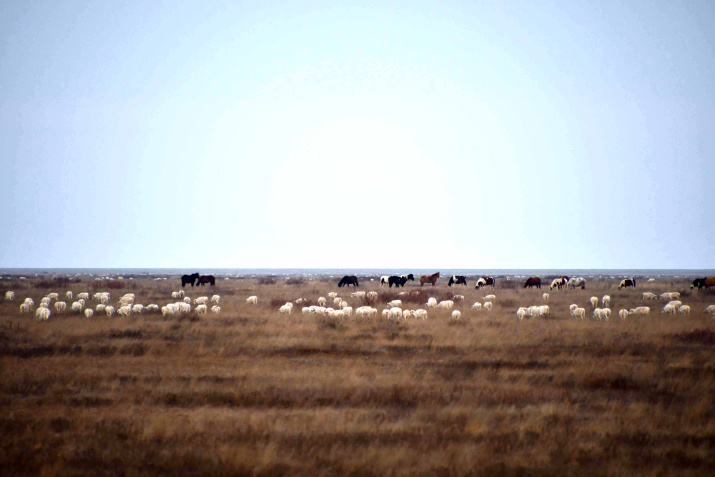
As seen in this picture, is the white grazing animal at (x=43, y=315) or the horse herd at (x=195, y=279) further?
the horse herd at (x=195, y=279)

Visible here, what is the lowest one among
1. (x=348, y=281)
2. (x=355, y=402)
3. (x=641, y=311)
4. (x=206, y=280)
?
(x=355, y=402)

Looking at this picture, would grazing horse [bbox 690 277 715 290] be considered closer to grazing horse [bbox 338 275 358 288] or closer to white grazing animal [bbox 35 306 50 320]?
grazing horse [bbox 338 275 358 288]

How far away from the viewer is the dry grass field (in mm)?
7309

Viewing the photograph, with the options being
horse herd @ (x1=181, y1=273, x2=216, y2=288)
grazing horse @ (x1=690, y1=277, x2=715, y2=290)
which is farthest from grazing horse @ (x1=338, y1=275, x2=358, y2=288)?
grazing horse @ (x1=690, y1=277, x2=715, y2=290)

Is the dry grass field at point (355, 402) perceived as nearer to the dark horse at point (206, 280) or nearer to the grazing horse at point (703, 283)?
the grazing horse at point (703, 283)

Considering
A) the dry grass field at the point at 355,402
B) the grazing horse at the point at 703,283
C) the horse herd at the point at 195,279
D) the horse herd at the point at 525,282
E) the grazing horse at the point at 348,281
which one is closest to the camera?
the dry grass field at the point at 355,402

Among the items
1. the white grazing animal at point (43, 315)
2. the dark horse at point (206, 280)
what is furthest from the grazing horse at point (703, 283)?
the white grazing animal at point (43, 315)

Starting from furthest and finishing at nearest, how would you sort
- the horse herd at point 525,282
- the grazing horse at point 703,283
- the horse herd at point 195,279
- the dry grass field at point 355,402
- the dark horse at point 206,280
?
the dark horse at point 206,280
the horse herd at point 195,279
the horse herd at point 525,282
the grazing horse at point 703,283
the dry grass field at point 355,402

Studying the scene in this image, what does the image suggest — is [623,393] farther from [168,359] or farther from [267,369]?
[168,359]

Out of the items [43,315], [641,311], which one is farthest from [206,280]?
[641,311]

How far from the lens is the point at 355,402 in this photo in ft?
33.4

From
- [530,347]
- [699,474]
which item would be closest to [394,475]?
[699,474]

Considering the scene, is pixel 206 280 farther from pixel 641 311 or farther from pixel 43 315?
pixel 641 311

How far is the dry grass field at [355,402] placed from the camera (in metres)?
7.31
